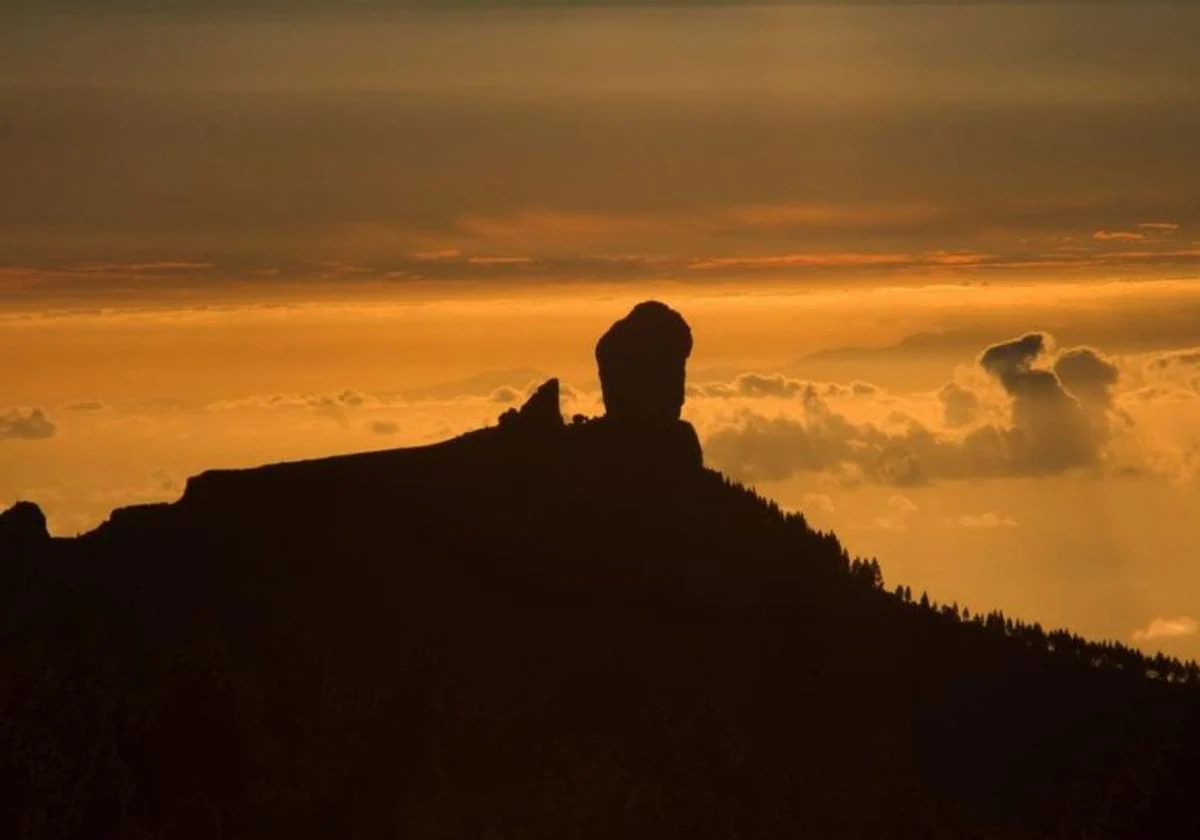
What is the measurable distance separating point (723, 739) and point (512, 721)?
41.5 ft

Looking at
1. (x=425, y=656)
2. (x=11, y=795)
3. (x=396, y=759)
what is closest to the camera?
(x=11, y=795)

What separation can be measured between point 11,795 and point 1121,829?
50.5 meters

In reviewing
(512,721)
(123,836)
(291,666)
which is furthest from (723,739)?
(123,836)

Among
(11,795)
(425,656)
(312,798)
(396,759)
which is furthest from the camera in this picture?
(425,656)

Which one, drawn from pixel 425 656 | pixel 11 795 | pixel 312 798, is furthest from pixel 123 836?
pixel 425 656

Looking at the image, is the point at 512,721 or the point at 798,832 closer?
the point at 798,832

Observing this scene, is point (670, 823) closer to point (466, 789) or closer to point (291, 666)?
point (466, 789)

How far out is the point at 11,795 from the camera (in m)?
138

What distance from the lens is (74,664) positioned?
570 ft

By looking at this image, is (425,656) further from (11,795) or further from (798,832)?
(11,795)

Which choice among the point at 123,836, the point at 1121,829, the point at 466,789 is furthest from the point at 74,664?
the point at 1121,829

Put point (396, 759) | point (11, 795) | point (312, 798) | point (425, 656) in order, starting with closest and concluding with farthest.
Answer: point (11, 795) < point (312, 798) < point (396, 759) < point (425, 656)

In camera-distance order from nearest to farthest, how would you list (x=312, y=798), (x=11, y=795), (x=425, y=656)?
1. (x=11, y=795)
2. (x=312, y=798)
3. (x=425, y=656)

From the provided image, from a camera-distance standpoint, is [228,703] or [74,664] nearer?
[228,703]
